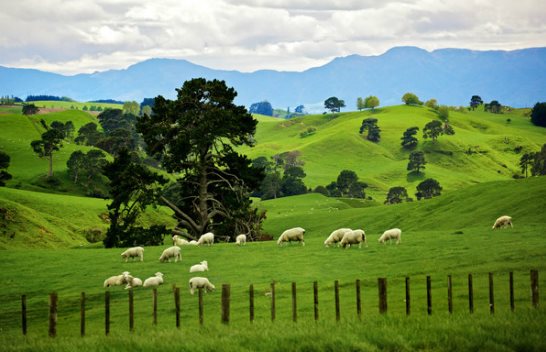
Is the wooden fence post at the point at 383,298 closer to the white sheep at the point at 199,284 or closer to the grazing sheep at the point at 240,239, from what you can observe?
the white sheep at the point at 199,284

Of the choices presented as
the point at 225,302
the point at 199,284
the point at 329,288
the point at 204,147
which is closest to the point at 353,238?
the point at 329,288

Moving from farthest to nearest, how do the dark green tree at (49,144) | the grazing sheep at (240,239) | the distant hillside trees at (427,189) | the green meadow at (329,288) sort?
1. the distant hillside trees at (427,189)
2. the dark green tree at (49,144)
3. the grazing sheep at (240,239)
4. the green meadow at (329,288)

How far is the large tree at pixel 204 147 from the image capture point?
220ft

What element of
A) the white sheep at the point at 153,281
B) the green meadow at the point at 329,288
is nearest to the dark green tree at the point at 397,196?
the green meadow at the point at 329,288

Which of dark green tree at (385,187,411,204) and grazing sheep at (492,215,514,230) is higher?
dark green tree at (385,187,411,204)

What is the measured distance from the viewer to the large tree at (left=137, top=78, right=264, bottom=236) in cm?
6706

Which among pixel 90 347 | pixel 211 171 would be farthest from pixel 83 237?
pixel 90 347

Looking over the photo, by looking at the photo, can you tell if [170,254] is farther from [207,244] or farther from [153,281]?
[207,244]

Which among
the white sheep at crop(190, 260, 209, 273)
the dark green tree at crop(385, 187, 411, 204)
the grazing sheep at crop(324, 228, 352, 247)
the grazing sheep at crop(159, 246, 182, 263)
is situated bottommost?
the white sheep at crop(190, 260, 209, 273)

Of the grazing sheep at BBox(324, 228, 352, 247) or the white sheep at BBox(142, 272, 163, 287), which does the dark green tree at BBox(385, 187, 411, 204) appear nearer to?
the grazing sheep at BBox(324, 228, 352, 247)

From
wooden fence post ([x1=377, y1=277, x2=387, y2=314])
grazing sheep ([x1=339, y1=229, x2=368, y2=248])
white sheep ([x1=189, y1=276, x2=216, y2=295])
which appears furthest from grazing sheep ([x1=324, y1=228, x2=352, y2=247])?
wooden fence post ([x1=377, y1=277, x2=387, y2=314])

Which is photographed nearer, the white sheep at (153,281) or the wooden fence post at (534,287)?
the wooden fence post at (534,287)

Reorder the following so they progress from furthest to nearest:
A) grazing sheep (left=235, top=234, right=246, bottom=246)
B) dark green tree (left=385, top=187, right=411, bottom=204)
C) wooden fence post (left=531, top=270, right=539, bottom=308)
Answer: dark green tree (left=385, top=187, right=411, bottom=204)
grazing sheep (left=235, top=234, right=246, bottom=246)
wooden fence post (left=531, top=270, right=539, bottom=308)

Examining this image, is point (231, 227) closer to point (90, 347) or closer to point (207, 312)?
point (207, 312)
